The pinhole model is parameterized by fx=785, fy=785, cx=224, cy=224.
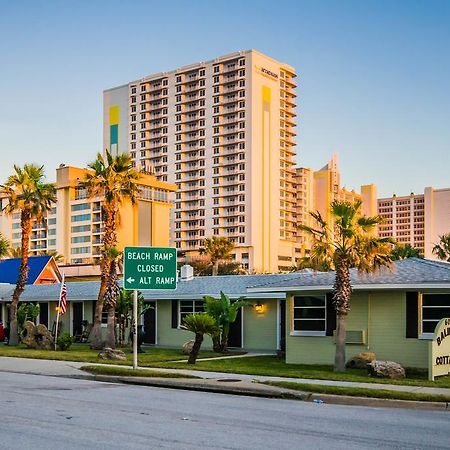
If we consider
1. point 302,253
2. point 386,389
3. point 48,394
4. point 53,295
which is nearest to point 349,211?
point 386,389

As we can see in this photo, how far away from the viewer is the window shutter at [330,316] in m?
27.4

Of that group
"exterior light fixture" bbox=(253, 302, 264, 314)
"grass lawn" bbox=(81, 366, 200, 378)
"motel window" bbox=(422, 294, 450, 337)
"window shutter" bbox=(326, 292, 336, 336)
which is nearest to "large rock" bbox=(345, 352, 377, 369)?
"window shutter" bbox=(326, 292, 336, 336)

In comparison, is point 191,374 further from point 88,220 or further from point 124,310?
point 88,220

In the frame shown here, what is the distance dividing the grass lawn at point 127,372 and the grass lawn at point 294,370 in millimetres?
1938

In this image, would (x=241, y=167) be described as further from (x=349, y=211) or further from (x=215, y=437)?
(x=215, y=437)

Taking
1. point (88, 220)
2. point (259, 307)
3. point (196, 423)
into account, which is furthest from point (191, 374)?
point (88, 220)

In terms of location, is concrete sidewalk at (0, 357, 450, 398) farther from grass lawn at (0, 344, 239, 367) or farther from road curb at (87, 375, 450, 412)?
grass lawn at (0, 344, 239, 367)

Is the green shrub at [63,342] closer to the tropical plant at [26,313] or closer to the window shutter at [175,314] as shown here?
the window shutter at [175,314]

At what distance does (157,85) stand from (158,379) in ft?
484

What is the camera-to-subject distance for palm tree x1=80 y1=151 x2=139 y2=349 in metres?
37.2

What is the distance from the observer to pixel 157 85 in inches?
6471

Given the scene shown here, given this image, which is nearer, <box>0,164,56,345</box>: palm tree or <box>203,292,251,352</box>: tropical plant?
<box>203,292,251,352</box>: tropical plant

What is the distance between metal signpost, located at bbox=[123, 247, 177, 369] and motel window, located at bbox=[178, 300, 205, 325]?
1375 cm

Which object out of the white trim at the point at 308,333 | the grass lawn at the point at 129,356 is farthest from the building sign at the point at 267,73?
the white trim at the point at 308,333
